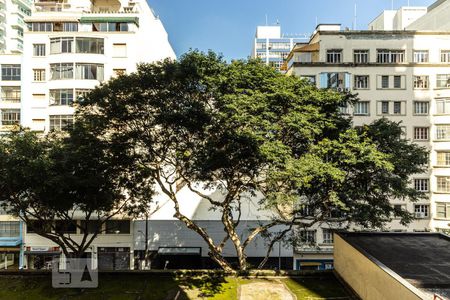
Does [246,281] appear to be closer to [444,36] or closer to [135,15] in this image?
[135,15]

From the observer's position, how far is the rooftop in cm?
1077

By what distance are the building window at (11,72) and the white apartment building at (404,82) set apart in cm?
3087

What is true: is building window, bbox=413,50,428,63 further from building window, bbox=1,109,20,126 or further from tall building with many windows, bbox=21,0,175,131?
building window, bbox=1,109,20,126

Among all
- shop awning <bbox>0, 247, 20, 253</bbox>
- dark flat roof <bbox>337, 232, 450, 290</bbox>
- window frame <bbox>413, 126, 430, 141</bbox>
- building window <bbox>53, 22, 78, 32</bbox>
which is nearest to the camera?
dark flat roof <bbox>337, 232, 450, 290</bbox>

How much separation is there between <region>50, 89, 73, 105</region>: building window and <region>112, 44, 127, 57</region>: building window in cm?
622

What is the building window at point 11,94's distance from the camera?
3875 cm

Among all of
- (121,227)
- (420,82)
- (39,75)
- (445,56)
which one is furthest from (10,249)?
(445,56)

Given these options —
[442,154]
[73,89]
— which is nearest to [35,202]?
[73,89]

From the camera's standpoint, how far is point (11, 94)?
38844 mm

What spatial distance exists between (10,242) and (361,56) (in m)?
41.6

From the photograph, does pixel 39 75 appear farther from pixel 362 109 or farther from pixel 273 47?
pixel 273 47

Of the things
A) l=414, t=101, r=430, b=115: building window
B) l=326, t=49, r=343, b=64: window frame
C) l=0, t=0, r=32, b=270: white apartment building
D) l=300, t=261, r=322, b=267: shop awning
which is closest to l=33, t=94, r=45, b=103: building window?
l=0, t=0, r=32, b=270: white apartment building

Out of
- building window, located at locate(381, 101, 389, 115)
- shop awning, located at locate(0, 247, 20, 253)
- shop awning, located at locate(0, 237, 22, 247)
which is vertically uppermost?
building window, located at locate(381, 101, 389, 115)

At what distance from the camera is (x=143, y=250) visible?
1283 inches
